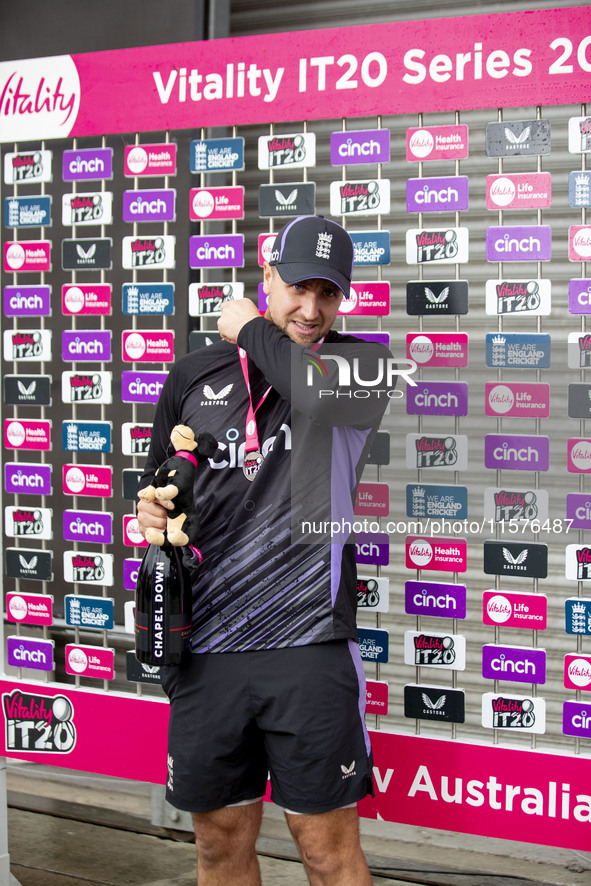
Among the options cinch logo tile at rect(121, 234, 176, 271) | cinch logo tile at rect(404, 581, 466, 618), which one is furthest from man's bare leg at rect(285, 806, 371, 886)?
cinch logo tile at rect(121, 234, 176, 271)

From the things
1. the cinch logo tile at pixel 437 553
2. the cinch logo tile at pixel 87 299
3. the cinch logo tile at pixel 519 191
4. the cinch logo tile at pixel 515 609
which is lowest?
the cinch logo tile at pixel 515 609

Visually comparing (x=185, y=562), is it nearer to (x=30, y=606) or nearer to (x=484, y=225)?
(x=30, y=606)

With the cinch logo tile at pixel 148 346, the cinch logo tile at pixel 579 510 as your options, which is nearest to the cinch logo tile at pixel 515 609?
the cinch logo tile at pixel 579 510

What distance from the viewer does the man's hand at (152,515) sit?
2074mm

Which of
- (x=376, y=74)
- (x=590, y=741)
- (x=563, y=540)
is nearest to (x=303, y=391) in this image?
(x=563, y=540)

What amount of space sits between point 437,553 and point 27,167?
1.81 m

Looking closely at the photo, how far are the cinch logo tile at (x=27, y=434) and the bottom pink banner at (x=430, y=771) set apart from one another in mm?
802

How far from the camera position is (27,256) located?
2959mm

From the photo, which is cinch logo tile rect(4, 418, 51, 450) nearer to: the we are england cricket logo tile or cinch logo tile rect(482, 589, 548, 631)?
the we are england cricket logo tile

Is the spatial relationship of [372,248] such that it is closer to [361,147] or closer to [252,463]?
[361,147]

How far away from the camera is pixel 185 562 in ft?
6.82

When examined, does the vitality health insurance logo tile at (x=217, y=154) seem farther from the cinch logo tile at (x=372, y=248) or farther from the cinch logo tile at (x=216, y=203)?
the cinch logo tile at (x=372, y=248)

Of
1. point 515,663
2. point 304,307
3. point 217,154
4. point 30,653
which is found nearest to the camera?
point 304,307

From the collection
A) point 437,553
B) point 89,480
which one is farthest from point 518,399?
point 89,480
